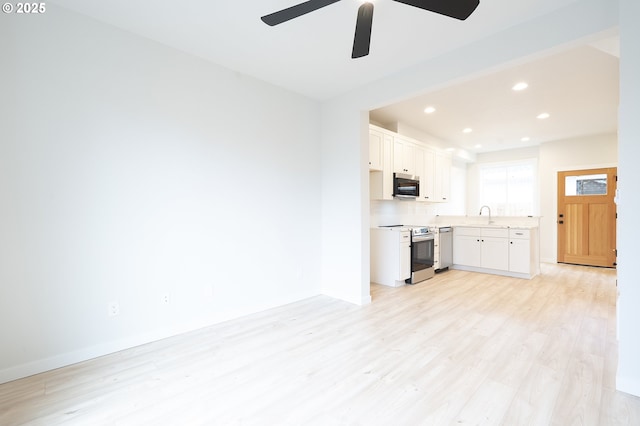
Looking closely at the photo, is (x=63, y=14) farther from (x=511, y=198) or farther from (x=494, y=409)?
(x=511, y=198)

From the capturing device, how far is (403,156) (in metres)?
4.95

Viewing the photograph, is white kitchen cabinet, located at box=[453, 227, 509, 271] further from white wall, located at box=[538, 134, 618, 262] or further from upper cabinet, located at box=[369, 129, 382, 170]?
upper cabinet, located at box=[369, 129, 382, 170]

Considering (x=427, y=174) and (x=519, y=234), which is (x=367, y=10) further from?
(x=519, y=234)

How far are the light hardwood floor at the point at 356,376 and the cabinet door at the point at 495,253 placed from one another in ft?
5.89

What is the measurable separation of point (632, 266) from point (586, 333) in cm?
133

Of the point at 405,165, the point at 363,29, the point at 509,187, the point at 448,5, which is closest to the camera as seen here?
the point at 448,5

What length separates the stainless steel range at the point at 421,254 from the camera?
15.0ft

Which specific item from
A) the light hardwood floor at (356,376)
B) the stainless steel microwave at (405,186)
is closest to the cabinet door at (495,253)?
the stainless steel microwave at (405,186)

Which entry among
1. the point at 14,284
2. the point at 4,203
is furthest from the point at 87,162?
the point at 14,284

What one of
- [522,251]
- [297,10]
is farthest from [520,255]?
[297,10]

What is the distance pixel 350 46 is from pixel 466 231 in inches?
169

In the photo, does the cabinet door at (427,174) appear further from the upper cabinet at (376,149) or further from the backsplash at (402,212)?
the upper cabinet at (376,149)

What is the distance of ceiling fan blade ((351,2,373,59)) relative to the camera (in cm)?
189

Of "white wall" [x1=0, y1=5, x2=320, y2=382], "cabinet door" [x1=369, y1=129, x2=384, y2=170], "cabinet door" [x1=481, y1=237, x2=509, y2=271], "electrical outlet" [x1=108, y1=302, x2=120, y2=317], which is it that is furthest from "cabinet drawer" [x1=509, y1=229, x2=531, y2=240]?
"electrical outlet" [x1=108, y1=302, x2=120, y2=317]
